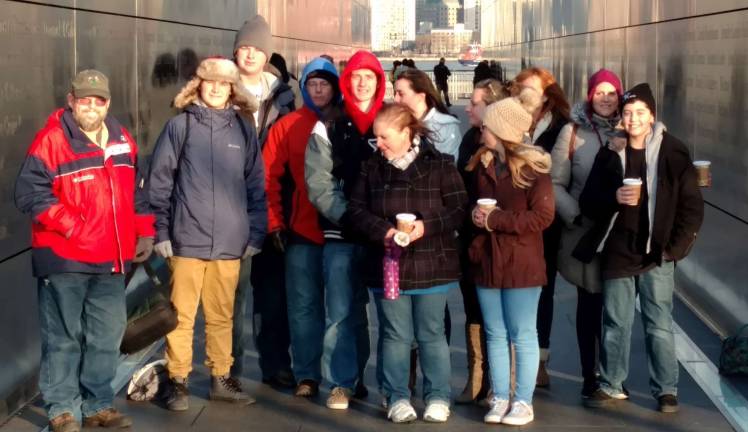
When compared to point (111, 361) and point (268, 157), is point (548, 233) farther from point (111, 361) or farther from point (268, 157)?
point (111, 361)

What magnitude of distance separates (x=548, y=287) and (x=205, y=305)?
1.87 metres

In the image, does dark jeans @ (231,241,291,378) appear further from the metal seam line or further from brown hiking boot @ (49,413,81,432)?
the metal seam line

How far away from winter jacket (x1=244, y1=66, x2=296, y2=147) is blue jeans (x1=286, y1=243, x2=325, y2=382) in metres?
0.74

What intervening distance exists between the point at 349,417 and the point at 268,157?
146 cm

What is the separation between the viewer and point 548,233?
746 cm

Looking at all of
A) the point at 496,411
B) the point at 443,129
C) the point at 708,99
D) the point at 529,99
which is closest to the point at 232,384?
the point at 496,411

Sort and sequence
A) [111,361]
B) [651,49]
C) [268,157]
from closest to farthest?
[111,361] → [268,157] → [651,49]

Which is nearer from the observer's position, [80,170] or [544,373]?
[80,170]

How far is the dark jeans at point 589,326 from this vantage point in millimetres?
7348

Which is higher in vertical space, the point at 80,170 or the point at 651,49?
the point at 651,49

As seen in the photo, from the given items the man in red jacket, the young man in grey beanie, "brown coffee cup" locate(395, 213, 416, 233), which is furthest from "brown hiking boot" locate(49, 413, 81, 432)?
"brown coffee cup" locate(395, 213, 416, 233)

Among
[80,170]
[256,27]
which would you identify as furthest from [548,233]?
[80,170]

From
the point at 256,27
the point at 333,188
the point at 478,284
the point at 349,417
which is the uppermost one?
the point at 256,27

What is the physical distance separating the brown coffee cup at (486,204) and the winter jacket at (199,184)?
134 centimetres
